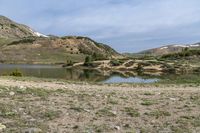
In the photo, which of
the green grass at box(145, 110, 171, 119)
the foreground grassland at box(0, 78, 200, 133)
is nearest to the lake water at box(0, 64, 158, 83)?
the foreground grassland at box(0, 78, 200, 133)

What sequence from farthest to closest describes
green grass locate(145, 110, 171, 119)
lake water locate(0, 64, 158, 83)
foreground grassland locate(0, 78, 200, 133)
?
lake water locate(0, 64, 158, 83) < green grass locate(145, 110, 171, 119) < foreground grassland locate(0, 78, 200, 133)

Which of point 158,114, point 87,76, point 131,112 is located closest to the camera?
point 158,114

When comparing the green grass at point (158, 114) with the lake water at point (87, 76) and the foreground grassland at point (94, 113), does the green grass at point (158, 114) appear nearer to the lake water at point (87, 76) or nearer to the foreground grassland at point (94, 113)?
the foreground grassland at point (94, 113)

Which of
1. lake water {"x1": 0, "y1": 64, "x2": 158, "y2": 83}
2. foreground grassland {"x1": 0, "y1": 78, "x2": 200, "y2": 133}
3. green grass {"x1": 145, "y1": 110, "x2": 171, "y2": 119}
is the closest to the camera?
foreground grassland {"x1": 0, "y1": 78, "x2": 200, "y2": 133}

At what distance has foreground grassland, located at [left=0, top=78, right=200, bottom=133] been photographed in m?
13.2

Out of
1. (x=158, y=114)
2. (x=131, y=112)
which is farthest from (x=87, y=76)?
(x=158, y=114)

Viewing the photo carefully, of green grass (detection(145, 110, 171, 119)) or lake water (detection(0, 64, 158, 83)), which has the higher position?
green grass (detection(145, 110, 171, 119))

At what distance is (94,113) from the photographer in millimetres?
15453

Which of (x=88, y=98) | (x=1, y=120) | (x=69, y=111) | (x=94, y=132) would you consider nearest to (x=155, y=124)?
(x=94, y=132)

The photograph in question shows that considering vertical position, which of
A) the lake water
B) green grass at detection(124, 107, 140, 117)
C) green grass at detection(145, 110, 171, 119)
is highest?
green grass at detection(124, 107, 140, 117)

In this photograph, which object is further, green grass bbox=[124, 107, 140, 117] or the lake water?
the lake water

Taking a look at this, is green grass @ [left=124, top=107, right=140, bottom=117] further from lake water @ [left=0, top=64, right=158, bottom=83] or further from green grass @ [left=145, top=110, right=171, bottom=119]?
lake water @ [left=0, top=64, right=158, bottom=83]

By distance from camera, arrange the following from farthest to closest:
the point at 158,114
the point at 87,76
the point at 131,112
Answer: the point at 87,76
the point at 131,112
the point at 158,114

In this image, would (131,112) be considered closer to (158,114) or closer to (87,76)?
(158,114)
